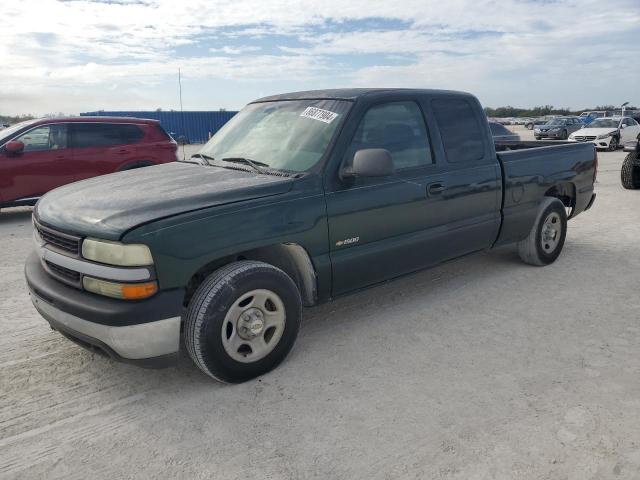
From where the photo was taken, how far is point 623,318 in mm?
4070

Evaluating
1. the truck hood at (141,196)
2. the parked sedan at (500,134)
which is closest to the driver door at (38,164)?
the truck hood at (141,196)

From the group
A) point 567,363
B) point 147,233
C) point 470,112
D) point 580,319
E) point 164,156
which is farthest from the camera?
point 164,156

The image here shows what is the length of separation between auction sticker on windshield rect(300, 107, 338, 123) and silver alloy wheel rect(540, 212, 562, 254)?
9.51 feet

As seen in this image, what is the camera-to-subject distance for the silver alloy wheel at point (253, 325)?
305cm

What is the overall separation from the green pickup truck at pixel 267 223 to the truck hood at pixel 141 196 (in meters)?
0.01

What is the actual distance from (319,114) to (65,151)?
6527mm

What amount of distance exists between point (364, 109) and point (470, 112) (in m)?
1.32

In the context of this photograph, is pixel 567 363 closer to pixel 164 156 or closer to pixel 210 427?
pixel 210 427

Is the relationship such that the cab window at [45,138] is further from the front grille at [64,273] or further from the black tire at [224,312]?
the black tire at [224,312]

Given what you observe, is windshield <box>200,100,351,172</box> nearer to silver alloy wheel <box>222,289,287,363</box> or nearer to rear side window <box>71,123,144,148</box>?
silver alloy wheel <box>222,289,287,363</box>

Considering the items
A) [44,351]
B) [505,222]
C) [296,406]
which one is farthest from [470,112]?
[44,351]

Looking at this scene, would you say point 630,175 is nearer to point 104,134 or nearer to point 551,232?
point 551,232

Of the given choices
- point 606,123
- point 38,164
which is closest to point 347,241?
point 38,164

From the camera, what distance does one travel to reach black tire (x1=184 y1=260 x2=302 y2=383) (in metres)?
2.90
